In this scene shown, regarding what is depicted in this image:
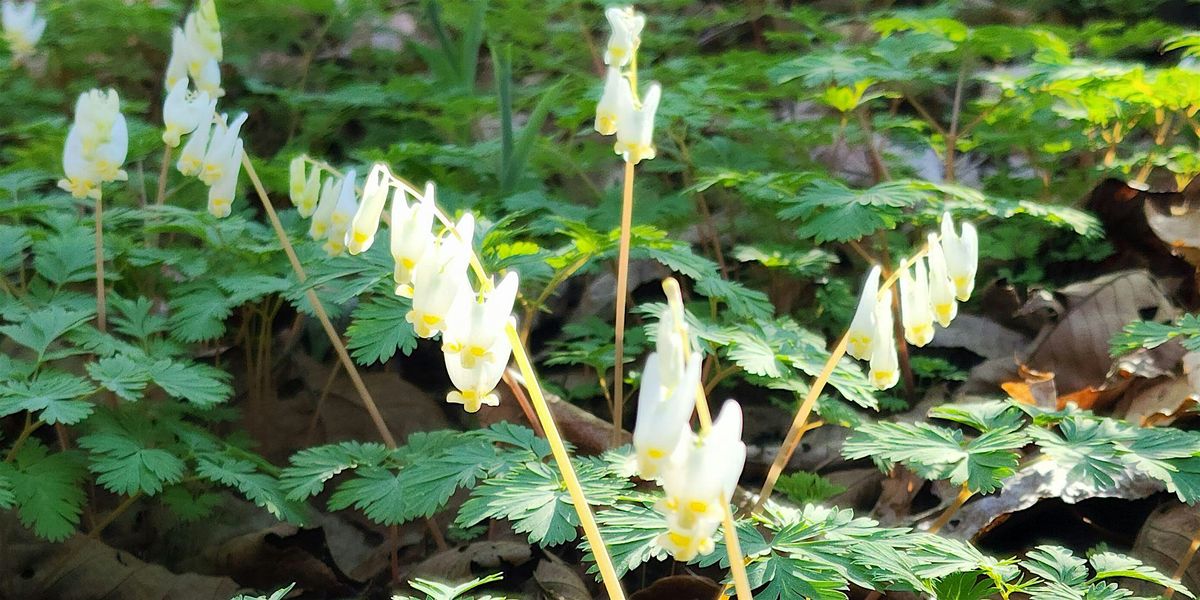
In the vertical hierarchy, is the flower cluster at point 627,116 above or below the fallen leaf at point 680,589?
above

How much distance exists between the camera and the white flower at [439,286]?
4.30 feet

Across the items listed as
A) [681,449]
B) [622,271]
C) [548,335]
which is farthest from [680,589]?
[548,335]

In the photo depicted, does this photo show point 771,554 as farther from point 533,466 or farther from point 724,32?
point 724,32

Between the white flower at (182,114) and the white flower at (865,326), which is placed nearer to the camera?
the white flower at (865,326)

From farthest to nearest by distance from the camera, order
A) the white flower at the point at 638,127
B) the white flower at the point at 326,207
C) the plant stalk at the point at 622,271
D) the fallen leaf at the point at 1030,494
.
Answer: the white flower at the point at 326,207
the fallen leaf at the point at 1030,494
the plant stalk at the point at 622,271
the white flower at the point at 638,127

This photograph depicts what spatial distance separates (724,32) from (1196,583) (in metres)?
4.22

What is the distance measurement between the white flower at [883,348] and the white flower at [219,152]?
1.50 meters

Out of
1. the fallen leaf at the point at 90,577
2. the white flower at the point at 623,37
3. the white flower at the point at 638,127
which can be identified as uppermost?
the white flower at the point at 623,37

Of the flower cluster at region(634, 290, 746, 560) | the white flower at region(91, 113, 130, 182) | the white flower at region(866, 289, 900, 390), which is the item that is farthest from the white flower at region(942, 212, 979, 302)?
the white flower at region(91, 113, 130, 182)

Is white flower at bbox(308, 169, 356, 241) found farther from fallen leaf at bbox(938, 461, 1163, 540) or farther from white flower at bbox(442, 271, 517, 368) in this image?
fallen leaf at bbox(938, 461, 1163, 540)

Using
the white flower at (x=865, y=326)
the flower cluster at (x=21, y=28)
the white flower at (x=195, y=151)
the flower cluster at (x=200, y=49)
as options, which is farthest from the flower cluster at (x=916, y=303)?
the flower cluster at (x=21, y=28)

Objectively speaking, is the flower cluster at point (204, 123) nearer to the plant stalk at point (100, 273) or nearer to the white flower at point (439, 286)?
the plant stalk at point (100, 273)

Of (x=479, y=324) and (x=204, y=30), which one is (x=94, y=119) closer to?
(x=204, y=30)

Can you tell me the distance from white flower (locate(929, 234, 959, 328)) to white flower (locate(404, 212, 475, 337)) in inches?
28.6
